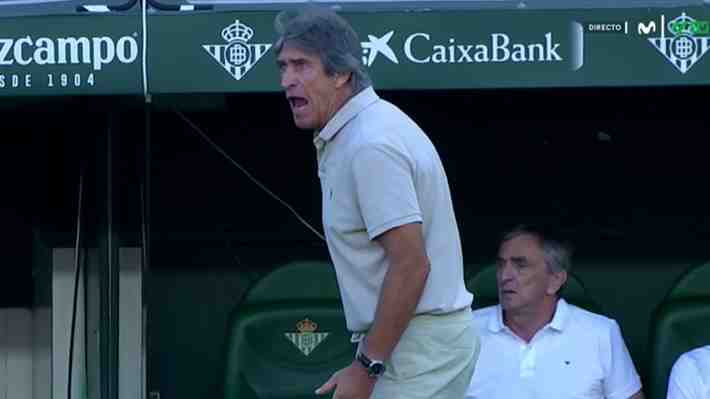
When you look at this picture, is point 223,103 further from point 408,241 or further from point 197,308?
point 408,241

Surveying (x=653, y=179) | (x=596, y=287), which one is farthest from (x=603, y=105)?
(x=596, y=287)

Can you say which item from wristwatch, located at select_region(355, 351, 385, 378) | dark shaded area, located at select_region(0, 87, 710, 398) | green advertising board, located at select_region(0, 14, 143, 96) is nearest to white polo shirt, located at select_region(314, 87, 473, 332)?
wristwatch, located at select_region(355, 351, 385, 378)

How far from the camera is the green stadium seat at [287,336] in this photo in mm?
5059

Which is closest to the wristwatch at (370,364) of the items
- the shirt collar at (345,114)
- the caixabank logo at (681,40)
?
the shirt collar at (345,114)

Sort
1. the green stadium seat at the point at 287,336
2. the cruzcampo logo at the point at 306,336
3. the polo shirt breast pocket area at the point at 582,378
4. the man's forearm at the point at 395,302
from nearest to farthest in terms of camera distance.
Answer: the man's forearm at the point at 395,302, the polo shirt breast pocket area at the point at 582,378, the green stadium seat at the point at 287,336, the cruzcampo logo at the point at 306,336

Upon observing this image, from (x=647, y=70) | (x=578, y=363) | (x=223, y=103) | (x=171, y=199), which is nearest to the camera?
(x=647, y=70)

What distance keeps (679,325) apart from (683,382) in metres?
0.36

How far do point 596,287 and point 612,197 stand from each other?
0.35m

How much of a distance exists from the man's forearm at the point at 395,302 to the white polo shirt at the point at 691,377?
6.55 ft

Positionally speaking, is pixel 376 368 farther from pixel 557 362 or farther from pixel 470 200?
pixel 470 200

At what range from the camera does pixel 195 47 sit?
424cm

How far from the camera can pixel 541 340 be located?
4926mm

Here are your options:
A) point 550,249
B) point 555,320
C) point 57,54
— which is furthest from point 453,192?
point 57,54

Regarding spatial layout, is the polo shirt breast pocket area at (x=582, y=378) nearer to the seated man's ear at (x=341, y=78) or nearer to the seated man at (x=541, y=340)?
the seated man at (x=541, y=340)
